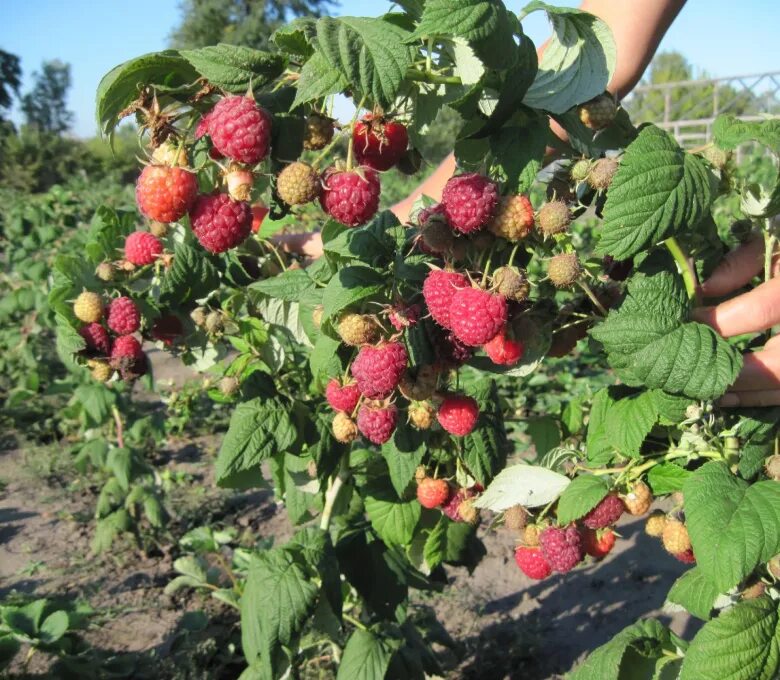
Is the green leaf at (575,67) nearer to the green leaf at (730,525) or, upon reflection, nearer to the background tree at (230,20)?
the green leaf at (730,525)

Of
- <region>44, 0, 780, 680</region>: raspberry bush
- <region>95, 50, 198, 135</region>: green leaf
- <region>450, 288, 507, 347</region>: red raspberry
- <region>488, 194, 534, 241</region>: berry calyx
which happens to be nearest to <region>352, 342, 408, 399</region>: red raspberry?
<region>44, 0, 780, 680</region>: raspberry bush

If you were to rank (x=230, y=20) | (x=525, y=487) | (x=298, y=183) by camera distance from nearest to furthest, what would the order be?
1. (x=298, y=183)
2. (x=525, y=487)
3. (x=230, y=20)

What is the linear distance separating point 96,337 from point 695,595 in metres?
1.42

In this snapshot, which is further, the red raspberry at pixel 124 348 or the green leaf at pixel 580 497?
the red raspberry at pixel 124 348

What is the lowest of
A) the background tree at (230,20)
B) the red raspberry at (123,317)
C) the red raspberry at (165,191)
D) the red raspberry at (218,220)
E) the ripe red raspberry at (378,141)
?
the background tree at (230,20)

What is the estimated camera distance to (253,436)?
5.35 feet

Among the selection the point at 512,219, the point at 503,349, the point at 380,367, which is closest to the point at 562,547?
the point at 503,349

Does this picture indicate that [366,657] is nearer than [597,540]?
No

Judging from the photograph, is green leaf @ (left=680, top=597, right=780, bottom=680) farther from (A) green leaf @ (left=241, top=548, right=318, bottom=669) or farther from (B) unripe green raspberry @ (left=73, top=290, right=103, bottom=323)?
(B) unripe green raspberry @ (left=73, top=290, right=103, bottom=323)

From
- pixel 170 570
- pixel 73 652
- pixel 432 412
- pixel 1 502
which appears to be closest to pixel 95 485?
pixel 1 502

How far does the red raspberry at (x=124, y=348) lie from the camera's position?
1743mm

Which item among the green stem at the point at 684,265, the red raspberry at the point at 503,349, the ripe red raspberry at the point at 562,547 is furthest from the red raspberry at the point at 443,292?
the ripe red raspberry at the point at 562,547

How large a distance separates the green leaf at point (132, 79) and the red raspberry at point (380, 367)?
1.44 feet

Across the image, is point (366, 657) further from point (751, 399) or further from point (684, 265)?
point (684, 265)
